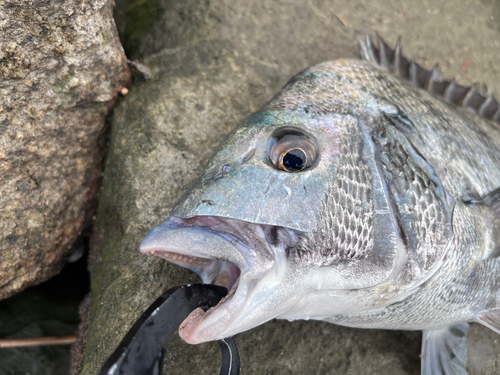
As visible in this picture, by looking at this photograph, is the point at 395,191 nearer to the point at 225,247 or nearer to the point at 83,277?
the point at 225,247

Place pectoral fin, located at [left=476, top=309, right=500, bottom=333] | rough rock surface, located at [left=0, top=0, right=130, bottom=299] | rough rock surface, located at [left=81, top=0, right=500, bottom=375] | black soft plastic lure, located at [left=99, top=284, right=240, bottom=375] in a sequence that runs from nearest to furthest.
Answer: black soft plastic lure, located at [left=99, top=284, right=240, bottom=375], rough rock surface, located at [left=0, top=0, right=130, bottom=299], rough rock surface, located at [left=81, top=0, right=500, bottom=375], pectoral fin, located at [left=476, top=309, right=500, bottom=333]

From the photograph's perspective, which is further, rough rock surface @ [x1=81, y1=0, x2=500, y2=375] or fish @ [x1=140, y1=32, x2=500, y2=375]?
rough rock surface @ [x1=81, y1=0, x2=500, y2=375]

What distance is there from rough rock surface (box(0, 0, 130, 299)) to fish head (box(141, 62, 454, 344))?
0.84 metres

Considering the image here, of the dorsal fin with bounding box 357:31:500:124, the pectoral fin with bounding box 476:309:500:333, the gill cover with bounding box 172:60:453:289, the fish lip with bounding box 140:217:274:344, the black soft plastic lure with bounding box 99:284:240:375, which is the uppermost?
the dorsal fin with bounding box 357:31:500:124

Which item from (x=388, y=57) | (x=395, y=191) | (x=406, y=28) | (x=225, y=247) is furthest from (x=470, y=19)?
(x=225, y=247)

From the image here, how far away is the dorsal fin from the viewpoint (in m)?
2.01

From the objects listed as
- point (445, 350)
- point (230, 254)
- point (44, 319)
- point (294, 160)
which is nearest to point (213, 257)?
point (230, 254)

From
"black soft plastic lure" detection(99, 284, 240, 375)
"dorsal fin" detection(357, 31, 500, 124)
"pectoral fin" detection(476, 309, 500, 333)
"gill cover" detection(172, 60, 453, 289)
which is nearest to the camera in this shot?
"black soft plastic lure" detection(99, 284, 240, 375)

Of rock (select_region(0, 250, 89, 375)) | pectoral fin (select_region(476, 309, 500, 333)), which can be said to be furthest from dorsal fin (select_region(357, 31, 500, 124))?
rock (select_region(0, 250, 89, 375))

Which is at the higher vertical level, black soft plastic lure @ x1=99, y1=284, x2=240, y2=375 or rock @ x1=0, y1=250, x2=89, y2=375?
black soft plastic lure @ x1=99, y1=284, x2=240, y2=375

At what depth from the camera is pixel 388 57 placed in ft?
7.13

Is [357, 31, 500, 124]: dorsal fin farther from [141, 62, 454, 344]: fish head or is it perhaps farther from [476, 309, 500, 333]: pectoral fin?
[476, 309, 500, 333]: pectoral fin

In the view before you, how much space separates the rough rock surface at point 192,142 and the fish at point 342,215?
0.39 metres

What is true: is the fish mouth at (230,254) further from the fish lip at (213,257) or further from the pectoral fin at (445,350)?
the pectoral fin at (445,350)
